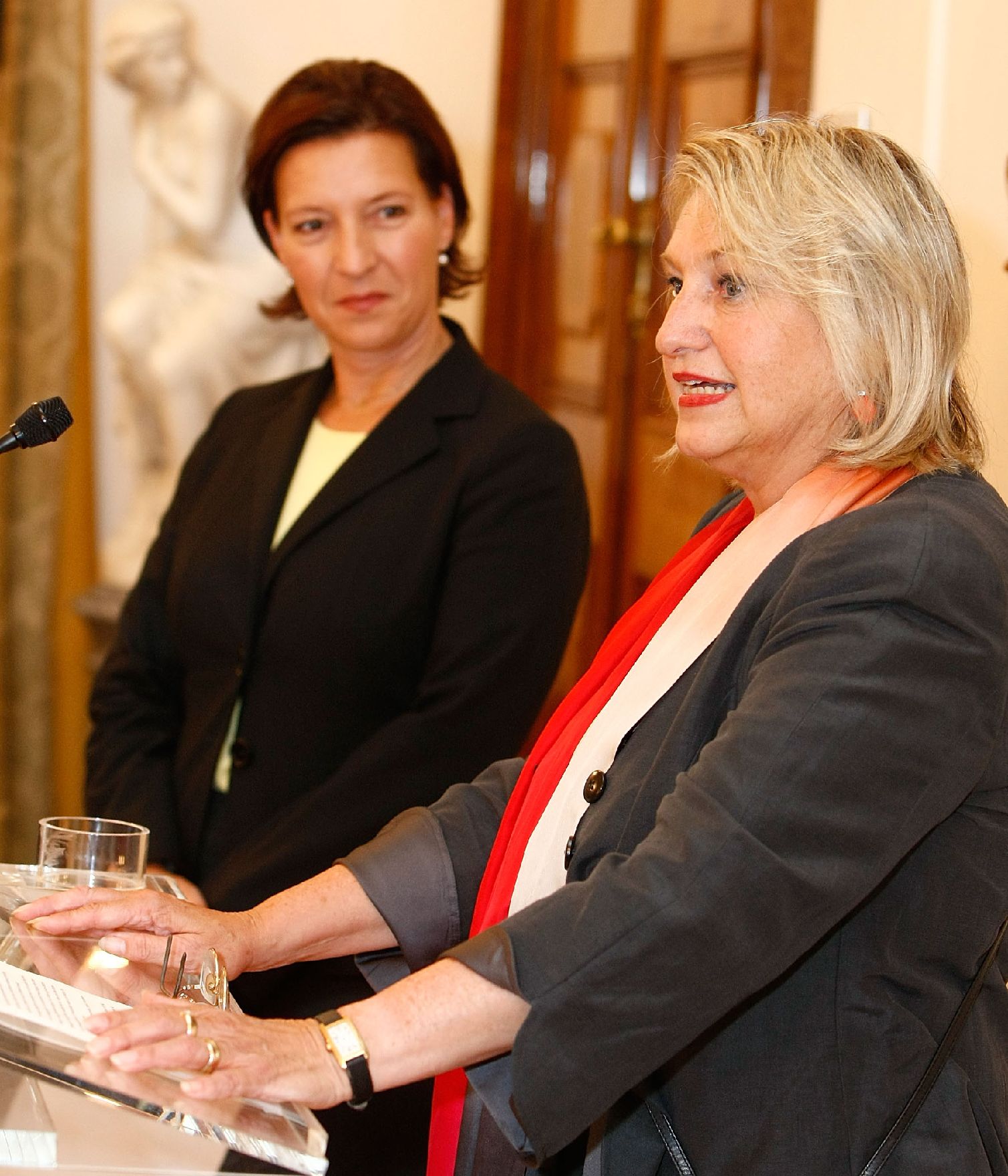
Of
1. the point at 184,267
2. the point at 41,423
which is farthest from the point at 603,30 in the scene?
the point at 41,423

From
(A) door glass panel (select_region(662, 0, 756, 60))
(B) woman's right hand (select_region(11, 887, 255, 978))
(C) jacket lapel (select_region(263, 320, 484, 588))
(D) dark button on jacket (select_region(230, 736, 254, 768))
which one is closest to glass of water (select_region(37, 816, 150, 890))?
(B) woman's right hand (select_region(11, 887, 255, 978))

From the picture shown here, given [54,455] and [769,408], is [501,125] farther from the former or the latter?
[769,408]

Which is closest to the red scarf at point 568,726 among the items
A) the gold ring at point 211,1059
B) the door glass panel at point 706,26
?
the gold ring at point 211,1059

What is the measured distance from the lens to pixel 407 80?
2.50 metres

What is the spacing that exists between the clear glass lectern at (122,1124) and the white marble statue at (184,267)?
10.4ft

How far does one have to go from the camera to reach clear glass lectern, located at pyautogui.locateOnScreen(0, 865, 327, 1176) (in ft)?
3.40

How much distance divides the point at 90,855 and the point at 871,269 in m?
0.95

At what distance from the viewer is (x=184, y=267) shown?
13.8 ft

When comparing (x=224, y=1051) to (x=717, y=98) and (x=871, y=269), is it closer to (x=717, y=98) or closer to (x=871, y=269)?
(x=871, y=269)

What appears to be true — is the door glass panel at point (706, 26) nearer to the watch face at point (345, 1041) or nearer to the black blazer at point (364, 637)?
the black blazer at point (364, 637)

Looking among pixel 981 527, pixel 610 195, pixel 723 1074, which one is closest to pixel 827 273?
pixel 981 527

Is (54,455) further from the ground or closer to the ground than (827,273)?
closer to the ground

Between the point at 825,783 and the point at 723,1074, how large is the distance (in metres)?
0.33

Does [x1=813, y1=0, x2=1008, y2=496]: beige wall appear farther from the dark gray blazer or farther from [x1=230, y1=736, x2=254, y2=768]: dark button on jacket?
[x1=230, y1=736, x2=254, y2=768]: dark button on jacket
